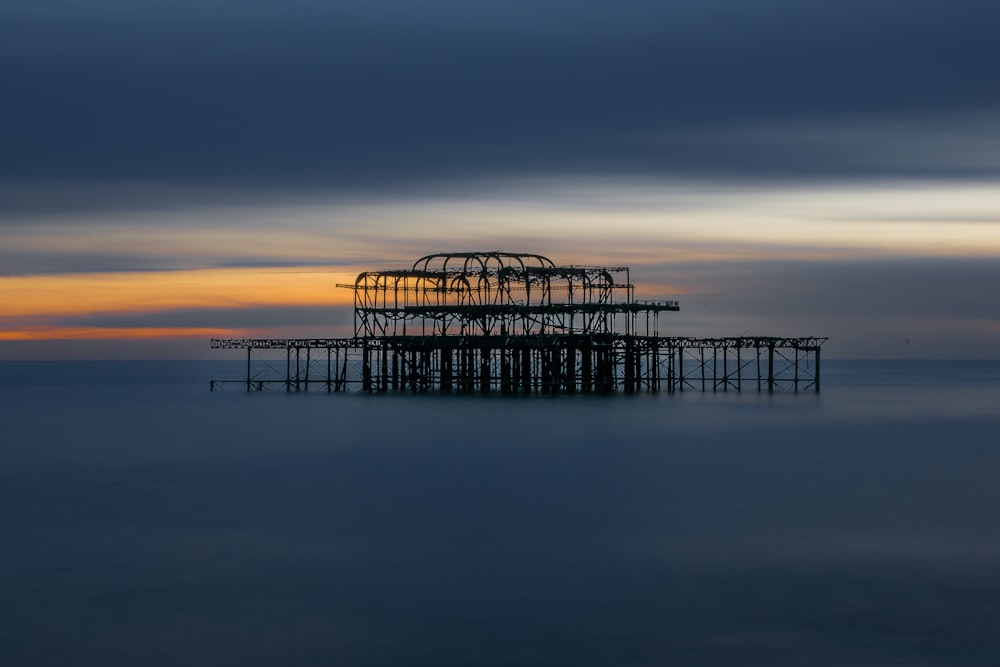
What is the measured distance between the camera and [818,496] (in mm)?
40844

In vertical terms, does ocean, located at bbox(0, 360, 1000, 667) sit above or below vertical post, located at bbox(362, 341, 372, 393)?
below

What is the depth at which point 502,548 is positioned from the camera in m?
31.0

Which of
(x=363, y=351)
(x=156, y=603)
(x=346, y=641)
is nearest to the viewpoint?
(x=346, y=641)

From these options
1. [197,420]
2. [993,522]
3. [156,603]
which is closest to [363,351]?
[197,420]

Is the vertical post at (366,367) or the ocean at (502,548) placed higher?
the vertical post at (366,367)

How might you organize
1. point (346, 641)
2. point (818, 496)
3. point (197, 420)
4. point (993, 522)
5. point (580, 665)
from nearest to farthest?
point (580, 665) < point (346, 641) < point (993, 522) < point (818, 496) < point (197, 420)

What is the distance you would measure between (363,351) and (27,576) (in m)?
64.2

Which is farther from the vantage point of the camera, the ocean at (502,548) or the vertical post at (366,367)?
the vertical post at (366,367)

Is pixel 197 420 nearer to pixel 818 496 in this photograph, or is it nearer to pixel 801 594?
pixel 818 496

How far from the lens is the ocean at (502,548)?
22.3 meters

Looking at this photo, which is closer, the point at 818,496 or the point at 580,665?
the point at 580,665

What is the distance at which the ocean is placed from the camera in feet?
73.2

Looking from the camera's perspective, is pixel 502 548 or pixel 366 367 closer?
pixel 502 548

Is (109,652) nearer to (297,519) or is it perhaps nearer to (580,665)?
(580,665)
